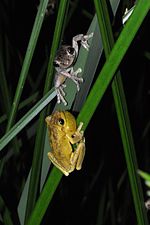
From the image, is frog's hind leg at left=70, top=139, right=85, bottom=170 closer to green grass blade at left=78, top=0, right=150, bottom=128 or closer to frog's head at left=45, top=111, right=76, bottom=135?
frog's head at left=45, top=111, right=76, bottom=135

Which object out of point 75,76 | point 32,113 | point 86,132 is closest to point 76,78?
point 75,76

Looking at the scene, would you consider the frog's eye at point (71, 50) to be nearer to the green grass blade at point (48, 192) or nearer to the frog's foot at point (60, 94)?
Result: the frog's foot at point (60, 94)

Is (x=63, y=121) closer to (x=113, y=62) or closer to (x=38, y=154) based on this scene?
(x=38, y=154)

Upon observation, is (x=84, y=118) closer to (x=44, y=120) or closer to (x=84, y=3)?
(x=44, y=120)

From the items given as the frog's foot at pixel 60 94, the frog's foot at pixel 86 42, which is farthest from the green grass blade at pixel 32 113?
the frog's foot at pixel 86 42

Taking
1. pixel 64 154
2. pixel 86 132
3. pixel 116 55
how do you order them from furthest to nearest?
pixel 86 132, pixel 64 154, pixel 116 55
